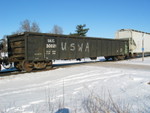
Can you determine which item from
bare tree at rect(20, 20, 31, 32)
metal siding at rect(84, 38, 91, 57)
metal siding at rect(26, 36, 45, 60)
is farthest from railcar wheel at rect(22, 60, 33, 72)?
bare tree at rect(20, 20, 31, 32)

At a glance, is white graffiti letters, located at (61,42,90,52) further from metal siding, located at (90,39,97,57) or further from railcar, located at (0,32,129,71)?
metal siding, located at (90,39,97,57)

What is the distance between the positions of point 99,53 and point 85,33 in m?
32.0

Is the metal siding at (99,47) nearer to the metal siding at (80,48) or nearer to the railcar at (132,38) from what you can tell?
the metal siding at (80,48)

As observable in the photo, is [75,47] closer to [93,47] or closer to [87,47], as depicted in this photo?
[87,47]

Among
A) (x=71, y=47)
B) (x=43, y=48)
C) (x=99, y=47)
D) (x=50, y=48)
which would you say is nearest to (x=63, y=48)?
(x=71, y=47)

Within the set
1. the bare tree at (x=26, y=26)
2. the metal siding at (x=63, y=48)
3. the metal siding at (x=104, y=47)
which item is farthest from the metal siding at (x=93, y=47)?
the bare tree at (x=26, y=26)

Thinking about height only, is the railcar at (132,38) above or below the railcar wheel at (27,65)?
above

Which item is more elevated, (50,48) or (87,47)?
(87,47)

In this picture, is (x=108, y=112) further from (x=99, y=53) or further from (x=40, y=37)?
(x=99, y=53)

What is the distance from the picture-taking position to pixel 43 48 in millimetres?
12836

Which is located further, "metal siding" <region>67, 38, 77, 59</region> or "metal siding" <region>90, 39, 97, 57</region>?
"metal siding" <region>90, 39, 97, 57</region>

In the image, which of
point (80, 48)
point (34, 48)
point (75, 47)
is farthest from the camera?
point (80, 48)

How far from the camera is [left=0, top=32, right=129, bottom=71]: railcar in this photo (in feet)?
38.8

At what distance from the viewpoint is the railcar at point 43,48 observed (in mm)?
11820
